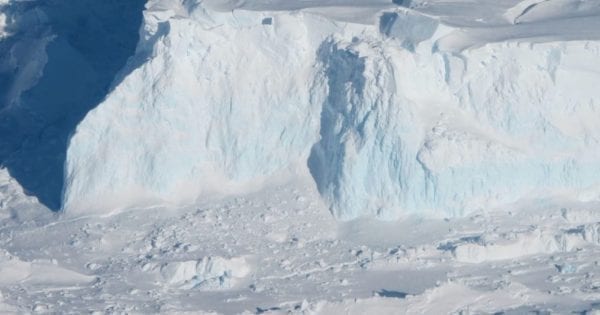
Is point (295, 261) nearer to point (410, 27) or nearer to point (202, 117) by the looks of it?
point (202, 117)

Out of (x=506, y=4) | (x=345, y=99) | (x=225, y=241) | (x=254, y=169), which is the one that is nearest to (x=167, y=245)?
(x=225, y=241)

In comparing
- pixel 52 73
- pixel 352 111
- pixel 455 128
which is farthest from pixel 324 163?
pixel 52 73

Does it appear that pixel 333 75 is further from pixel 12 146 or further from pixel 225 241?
pixel 12 146

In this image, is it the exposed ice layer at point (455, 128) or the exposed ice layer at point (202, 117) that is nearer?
the exposed ice layer at point (455, 128)

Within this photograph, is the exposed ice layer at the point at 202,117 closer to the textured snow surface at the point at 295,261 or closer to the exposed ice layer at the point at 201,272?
the textured snow surface at the point at 295,261

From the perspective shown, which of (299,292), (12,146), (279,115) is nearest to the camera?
(299,292)

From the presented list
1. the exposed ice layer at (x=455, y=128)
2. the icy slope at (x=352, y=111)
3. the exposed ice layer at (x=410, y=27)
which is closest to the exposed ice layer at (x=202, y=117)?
the icy slope at (x=352, y=111)
